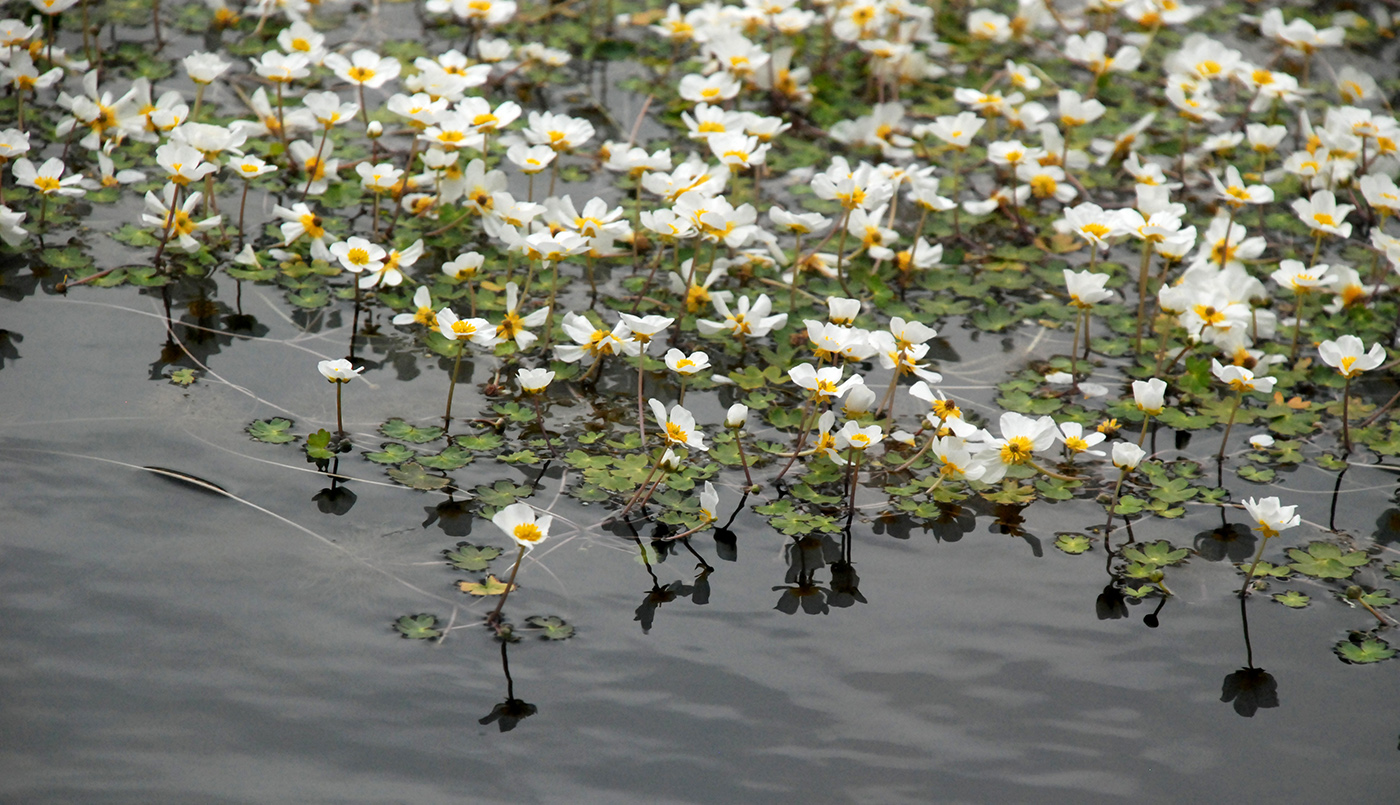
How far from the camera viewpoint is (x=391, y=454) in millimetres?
2031

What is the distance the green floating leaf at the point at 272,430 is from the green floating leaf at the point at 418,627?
0.47m

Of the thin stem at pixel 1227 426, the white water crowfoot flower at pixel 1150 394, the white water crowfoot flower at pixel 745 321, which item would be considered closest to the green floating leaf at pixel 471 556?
the white water crowfoot flower at pixel 745 321

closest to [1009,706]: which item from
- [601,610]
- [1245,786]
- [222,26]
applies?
[1245,786]

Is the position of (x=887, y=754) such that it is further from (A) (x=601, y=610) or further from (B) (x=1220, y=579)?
(B) (x=1220, y=579)

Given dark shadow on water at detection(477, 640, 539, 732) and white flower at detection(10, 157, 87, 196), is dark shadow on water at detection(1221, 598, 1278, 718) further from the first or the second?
white flower at detection(10, 157, 87, 196)

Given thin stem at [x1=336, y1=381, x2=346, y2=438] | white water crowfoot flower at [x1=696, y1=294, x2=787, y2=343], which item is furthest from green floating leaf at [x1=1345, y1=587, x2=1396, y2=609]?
thin stem at [x1=336, y1=381, x2=346, y2=438]

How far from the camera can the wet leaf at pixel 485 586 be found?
179 centimetres

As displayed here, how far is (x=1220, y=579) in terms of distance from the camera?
1.93 metres

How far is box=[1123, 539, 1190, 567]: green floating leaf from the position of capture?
1.95 metres

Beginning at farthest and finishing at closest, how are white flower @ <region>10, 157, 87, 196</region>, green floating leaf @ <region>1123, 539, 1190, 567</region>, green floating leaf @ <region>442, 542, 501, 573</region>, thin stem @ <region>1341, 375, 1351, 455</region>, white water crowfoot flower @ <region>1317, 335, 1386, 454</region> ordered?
1. white flower @ <region>10, 157, 87, 196</region>
2. thin stem @ <region>1341, 375, 1351, 455</region>
3. white water crowfoot flower @ <region>1317, 335, 1386, 454</region>
4. green floating leaf @ <region>1123, 539, 1190, 567</region>
5. green floating leaf @ <region>442, 542, 501, 573</region>

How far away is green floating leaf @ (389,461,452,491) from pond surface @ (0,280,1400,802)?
0.02 m

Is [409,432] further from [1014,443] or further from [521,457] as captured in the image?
[1014,443]

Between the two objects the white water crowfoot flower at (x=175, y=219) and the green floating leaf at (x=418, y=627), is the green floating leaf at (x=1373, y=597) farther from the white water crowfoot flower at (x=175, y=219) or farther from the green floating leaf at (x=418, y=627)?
the white water crowfoot flower at (x=175, y=219)

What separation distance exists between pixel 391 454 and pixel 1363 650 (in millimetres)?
1555
